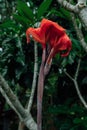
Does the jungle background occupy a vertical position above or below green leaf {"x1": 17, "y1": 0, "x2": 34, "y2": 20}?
below

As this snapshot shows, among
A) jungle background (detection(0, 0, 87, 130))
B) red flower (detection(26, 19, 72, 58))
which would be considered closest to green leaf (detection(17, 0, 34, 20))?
jungle background (detection(0, 0, 87, 130))

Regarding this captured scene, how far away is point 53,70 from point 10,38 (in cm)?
38

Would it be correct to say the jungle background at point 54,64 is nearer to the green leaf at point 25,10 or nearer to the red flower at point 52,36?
the green leaf at point 25,10

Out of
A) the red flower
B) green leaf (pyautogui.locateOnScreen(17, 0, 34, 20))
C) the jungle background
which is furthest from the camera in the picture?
the jungle background

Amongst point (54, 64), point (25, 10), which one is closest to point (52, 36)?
point (25, 10)

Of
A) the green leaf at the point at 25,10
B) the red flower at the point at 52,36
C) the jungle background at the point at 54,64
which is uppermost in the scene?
the red flower at the point at 52,36

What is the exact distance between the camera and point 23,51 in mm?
2242

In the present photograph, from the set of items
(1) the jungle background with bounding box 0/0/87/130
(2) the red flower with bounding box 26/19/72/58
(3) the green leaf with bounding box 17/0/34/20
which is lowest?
(1) the jungle background with bounding box 0/0/87/130

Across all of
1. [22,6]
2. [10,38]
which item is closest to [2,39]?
[10,38]

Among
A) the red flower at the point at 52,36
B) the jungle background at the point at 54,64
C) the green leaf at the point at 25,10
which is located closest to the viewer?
the red flower at the point at 52,36

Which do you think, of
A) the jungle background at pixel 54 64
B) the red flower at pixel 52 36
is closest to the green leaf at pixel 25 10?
the jungle background at pixel 54 64

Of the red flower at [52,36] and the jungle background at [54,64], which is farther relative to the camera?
the jungle background at [54,64]

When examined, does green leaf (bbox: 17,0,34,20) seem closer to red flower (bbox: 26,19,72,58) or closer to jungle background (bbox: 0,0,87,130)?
jungle background (bbox: 0,0,87,130)

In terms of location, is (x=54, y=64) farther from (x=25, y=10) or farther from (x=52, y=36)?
(x=52, y=36)
